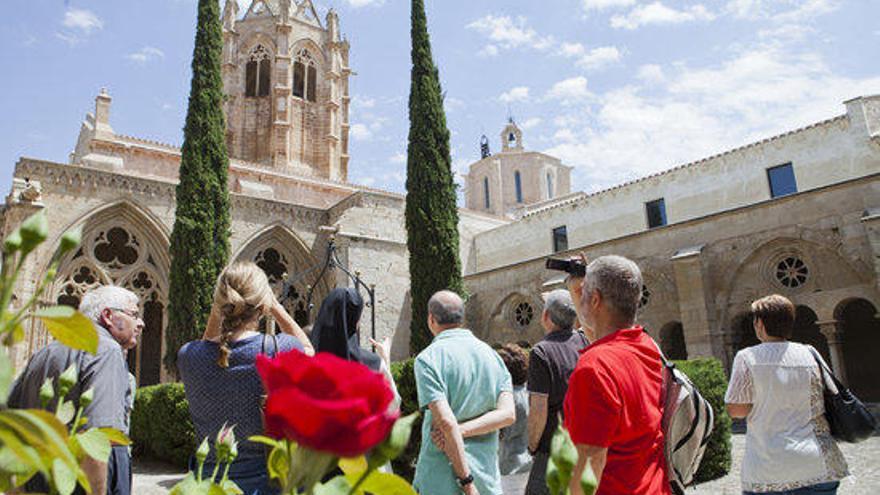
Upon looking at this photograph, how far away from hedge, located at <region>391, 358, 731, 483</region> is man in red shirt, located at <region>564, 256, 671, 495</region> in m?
4.78

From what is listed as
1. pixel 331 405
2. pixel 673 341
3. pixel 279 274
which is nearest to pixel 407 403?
pixel 331 405

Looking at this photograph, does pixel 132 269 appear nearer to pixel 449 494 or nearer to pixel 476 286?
pixel 476 286

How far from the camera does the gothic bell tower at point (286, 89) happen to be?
91.5 feet

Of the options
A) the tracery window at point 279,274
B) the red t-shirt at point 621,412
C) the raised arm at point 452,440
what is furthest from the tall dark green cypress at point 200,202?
the red t-shirt at point 621,412

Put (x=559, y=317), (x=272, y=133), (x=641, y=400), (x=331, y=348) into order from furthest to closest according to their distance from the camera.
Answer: (x=272, y=133)
(x=559, y=317)
(x=331, y=348)
(x=641, y=400)

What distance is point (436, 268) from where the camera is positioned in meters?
15.2

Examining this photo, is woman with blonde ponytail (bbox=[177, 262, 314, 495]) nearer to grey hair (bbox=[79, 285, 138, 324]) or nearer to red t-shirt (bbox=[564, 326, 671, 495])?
grey hair (bbox=[79, 285, 138, 324])

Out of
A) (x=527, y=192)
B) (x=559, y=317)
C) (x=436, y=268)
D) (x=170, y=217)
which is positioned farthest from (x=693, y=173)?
(x=527, y=192)

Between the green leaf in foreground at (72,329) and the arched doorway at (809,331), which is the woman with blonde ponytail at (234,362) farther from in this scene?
the arched doorway at (809,331)

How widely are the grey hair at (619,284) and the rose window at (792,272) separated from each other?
13.9 m

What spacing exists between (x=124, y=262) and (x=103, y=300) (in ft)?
50.8

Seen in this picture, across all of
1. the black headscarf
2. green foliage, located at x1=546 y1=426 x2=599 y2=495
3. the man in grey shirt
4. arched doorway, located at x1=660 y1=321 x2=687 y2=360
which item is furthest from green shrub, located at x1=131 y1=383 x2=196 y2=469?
arched doorway, located at x1=660 y1=321 x2=687 y2=360

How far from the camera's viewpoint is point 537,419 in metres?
2.97

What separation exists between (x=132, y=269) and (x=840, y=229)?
17.0 m
